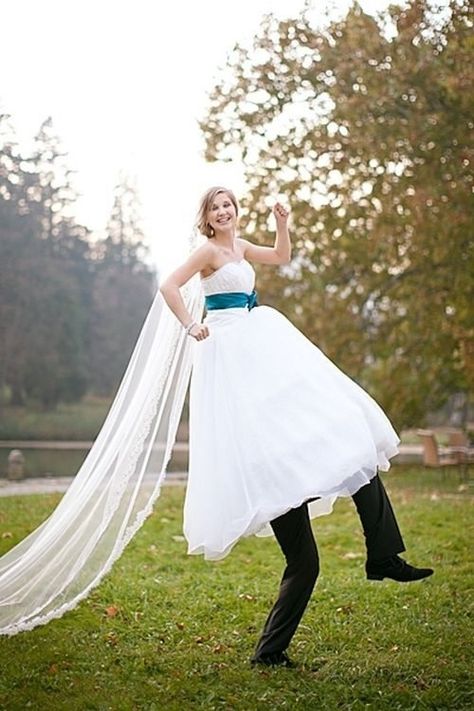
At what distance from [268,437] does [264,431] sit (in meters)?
0.04

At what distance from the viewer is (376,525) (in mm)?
5051

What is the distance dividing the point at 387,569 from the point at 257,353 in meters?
1.23

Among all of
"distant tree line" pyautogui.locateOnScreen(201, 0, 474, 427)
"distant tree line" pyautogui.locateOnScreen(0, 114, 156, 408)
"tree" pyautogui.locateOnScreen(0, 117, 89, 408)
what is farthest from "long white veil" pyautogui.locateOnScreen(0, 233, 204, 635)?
"tree" pyautogui.locateOnScreen(0, 117, 89, 408)

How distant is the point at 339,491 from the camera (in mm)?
4969

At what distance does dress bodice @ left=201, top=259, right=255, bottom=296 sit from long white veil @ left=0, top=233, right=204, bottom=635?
1.04ft

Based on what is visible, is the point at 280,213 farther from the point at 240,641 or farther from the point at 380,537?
the point at 240,641

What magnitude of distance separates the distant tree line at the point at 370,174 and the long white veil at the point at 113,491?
7.99m

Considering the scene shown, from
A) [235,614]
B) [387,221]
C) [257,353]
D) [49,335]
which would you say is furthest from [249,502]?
[49,335]

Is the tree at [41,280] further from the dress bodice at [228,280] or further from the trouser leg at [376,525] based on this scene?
the trouser leg at [376,525]

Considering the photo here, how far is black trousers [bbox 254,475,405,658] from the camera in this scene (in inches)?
199

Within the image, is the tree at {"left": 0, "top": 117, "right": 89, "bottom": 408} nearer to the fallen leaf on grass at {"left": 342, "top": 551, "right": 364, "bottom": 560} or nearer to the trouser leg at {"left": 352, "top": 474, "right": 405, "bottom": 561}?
the fallen leaf on grass at {"left": 342, "top": 551, "right": 364, "bottom": 560}

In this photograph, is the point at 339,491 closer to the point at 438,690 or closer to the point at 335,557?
the point at 438,690

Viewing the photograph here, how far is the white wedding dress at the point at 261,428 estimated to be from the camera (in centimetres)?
494

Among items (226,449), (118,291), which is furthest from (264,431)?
(118,291)
